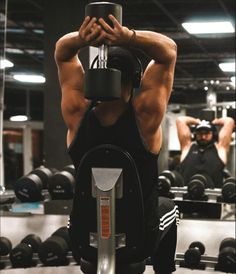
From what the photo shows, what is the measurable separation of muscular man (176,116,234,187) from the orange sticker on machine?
3.49 m

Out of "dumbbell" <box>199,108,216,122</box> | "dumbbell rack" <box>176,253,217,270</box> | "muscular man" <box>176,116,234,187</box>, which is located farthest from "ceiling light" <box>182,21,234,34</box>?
"dumbbell rack" <box>176,253,217,270</box>

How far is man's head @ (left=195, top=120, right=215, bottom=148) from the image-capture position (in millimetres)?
5148

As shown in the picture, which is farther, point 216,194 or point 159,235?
point 216,194

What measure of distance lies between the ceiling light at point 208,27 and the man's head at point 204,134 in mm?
1683

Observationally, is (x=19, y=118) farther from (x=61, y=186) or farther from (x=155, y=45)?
(x=155, y=45)

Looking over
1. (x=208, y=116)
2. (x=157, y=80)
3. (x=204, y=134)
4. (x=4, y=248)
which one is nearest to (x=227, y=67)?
(x=208, y=116)

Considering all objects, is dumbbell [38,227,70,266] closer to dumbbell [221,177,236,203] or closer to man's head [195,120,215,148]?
dumbbell [221,177,236,203]

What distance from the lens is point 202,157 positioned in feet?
16.9

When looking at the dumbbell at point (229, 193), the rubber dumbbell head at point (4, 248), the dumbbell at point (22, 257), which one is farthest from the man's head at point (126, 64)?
the dumbbell at point (229, 193)

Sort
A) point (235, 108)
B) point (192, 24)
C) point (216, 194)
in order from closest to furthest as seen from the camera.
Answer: point (216, 194) < point (235, 108) < point (192, 24)

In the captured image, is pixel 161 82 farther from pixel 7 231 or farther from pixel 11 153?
pixel 11 153

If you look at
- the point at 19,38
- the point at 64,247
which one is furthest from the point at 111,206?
the point at 19,38

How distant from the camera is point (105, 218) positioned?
158 centimetres

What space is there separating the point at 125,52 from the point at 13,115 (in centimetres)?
888
